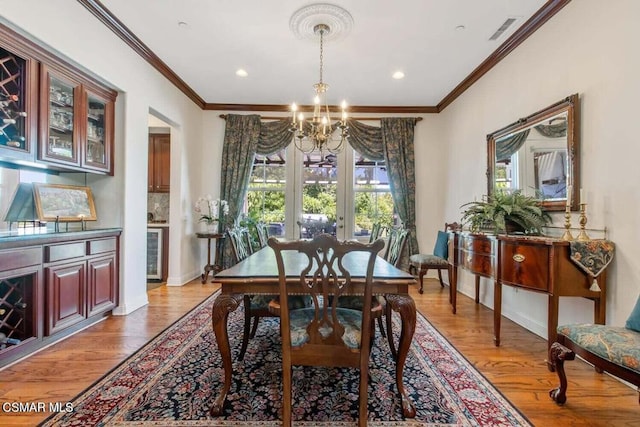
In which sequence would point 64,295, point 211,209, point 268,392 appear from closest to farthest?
point 268,392 < point 64,295 < point 211,209

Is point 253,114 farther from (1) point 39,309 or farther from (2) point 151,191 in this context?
(1) point 39,309

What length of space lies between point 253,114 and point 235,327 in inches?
139

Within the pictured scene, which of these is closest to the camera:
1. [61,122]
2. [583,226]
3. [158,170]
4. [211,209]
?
[583,226]

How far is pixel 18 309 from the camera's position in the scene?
7.17ft

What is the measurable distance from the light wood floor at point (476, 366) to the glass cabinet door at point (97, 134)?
1556mm

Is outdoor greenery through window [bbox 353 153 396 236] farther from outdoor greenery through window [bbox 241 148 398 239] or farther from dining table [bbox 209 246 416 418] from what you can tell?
dining table [bbox 209 246 416 418]

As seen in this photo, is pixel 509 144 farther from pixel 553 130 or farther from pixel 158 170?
pixel 158 170

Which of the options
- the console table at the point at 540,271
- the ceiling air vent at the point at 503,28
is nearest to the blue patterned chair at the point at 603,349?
the console table at the point at 540,271

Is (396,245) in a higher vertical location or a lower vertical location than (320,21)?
lower

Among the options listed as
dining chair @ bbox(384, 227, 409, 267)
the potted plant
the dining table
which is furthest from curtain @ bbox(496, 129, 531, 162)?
the dining table

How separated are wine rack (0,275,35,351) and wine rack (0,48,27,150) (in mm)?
987

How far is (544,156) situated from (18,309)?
4408mm

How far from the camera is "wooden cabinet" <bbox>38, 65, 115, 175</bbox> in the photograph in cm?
239

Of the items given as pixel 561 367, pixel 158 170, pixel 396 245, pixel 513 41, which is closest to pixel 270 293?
pixel 396 245
